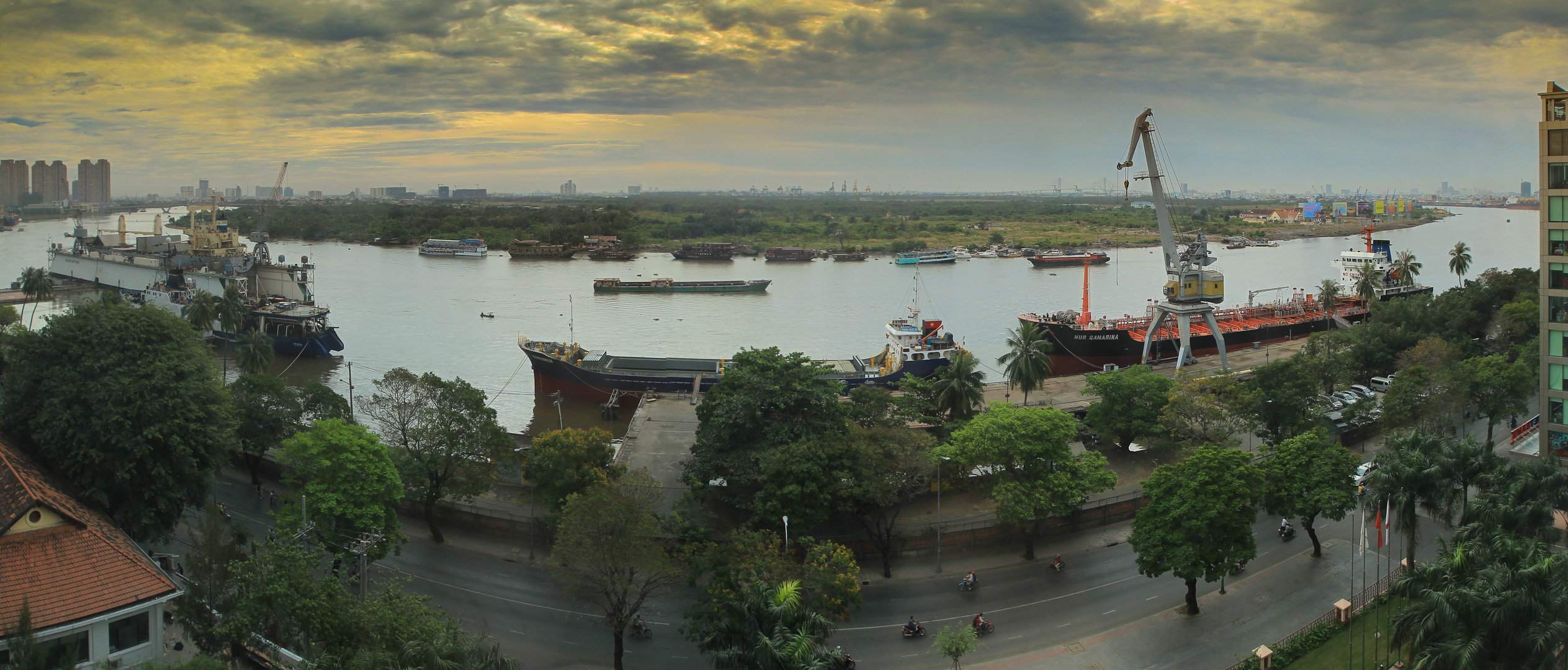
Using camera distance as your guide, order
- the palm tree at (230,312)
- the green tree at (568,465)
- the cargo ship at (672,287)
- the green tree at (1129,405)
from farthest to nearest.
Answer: the cargo ship at (672,287)
the palm tree at (230,312)
the green tree at (1129,405)
the green tree at (568,465)

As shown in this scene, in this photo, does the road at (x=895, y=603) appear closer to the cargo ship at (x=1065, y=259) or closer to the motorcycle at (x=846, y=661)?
the motorcycle at (x=846, y=661)

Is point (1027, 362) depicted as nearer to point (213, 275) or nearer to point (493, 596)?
point (493, 596)

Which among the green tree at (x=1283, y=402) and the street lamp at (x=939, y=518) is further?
the green tree at (x=1283, y=402)

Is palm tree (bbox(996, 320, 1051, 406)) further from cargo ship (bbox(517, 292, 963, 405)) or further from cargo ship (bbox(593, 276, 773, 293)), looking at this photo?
cargo ship (bbox(593, 276, 773, 293))

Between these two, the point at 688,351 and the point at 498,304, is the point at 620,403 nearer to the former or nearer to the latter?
the point at 688,351

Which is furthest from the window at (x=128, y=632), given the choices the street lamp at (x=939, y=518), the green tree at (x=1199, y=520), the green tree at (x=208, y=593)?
the green tree at (x=1199, y=520)

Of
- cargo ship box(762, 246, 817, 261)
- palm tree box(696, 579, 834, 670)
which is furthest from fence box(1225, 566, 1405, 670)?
cargo ship box(762, 246, 817, 261)

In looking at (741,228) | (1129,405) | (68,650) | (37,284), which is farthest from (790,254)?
(68,650)
